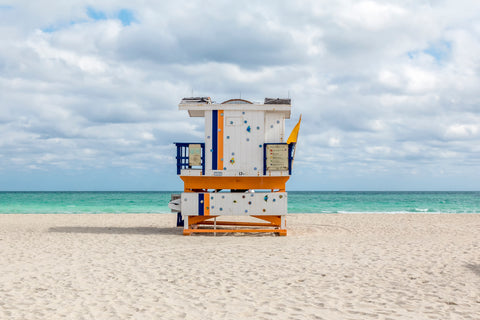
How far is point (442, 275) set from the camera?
24.9ft

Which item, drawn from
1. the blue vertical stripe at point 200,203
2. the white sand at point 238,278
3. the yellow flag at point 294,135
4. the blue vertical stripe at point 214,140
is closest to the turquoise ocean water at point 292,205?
the blue vertical stripe at point 200,203

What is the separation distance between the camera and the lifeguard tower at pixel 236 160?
12930mm

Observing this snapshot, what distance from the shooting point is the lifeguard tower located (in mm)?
12930

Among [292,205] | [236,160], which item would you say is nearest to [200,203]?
[236,160]

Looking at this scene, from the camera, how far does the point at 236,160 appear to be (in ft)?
42.5

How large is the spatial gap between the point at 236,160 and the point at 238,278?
602 cm

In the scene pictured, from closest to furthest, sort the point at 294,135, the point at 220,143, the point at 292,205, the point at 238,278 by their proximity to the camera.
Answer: the point at 238,278, the point at 220,143, the point at 294,135, the point at 292,205

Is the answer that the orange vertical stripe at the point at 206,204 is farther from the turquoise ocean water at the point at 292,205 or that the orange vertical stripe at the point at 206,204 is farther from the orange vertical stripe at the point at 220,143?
the turquoise ocean water at the point at 292,205

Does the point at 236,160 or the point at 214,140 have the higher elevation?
the point at 214,140

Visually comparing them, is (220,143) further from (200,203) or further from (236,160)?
(200,203)

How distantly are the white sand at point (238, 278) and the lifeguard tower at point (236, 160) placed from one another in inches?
46.8

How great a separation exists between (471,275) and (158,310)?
→ 5845 millimetres

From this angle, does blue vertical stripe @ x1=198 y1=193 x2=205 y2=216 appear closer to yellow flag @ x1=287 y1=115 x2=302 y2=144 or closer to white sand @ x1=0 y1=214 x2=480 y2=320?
white sand @ x1=0 y1=214 x2=480 y2=320

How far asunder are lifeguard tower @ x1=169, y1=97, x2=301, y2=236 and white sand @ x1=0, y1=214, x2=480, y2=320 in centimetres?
119
